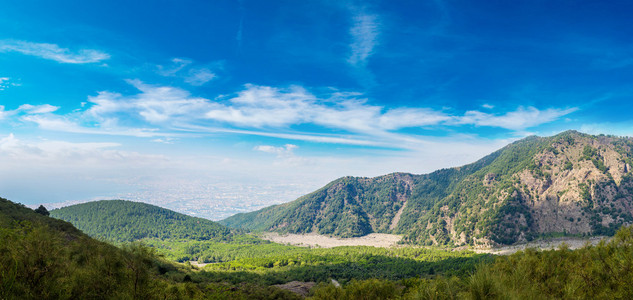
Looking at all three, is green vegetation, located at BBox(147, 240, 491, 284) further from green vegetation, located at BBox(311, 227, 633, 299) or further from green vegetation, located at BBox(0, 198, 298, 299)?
green vegetation, located at BBox(0, 198, 298, 299)

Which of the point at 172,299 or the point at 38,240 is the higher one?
the point at 38,240

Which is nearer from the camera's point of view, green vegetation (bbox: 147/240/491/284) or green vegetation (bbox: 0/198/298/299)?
→ green vegetation (bbox: 0/198/298/299)

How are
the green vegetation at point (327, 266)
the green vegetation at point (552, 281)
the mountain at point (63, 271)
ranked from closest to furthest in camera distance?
the green vegetation at point (552, 281)
the mountain at point (63, 271)
the green vegetation at point (327, 266)

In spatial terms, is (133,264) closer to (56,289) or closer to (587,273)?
(56,289)

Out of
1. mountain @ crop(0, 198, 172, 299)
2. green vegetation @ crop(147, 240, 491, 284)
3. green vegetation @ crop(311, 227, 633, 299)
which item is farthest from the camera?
green vegetation @ crop(147, 240, 491, 284)

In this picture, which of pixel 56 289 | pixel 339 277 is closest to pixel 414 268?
pixel 339 277

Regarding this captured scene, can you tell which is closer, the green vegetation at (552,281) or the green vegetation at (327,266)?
the green vegetation at (552,281)

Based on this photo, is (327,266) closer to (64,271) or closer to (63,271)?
(64,271)

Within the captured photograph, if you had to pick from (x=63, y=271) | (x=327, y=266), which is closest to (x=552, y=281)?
(x=63, y=271)

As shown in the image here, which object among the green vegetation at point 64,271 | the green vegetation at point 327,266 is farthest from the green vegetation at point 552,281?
the green vegetation at point 327,266

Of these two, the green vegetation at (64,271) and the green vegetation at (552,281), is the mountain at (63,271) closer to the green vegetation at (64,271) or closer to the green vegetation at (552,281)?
the green vegetation at (64,271)

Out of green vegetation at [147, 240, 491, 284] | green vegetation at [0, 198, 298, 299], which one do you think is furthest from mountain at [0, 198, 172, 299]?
green vegetation at [147, 240, 491, 284]
